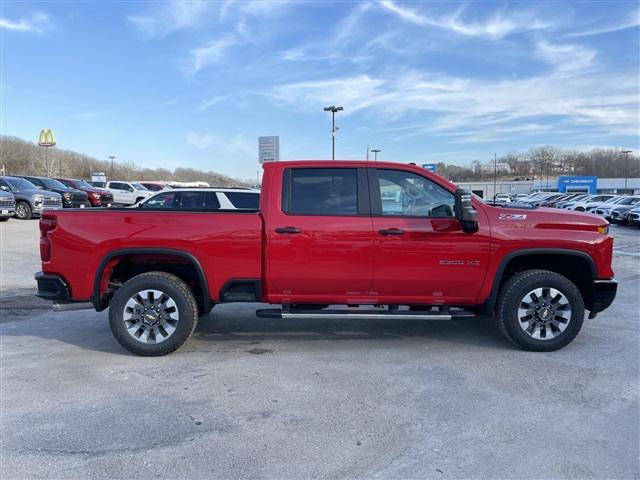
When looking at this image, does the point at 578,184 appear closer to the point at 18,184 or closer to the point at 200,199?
the point at 18,184

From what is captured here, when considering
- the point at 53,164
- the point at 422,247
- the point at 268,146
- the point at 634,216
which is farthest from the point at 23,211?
the point at 53,164

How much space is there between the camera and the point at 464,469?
2.86m

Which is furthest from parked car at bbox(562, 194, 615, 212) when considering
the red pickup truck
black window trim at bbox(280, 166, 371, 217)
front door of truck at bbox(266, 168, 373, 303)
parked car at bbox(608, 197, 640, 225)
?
front door of truck at bbox(266, 168, 373, 303)

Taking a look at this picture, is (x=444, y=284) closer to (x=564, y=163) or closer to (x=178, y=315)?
(x=178, y=315)

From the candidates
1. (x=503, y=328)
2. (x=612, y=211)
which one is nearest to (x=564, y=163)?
(x=612, y=211)

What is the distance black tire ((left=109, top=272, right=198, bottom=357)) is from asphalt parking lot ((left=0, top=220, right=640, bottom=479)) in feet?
0.47

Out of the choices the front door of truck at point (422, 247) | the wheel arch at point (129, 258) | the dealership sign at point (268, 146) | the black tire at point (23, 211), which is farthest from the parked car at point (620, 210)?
the black tire at point (23, 211)

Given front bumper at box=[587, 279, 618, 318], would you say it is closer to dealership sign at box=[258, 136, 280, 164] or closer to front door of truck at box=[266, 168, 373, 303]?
front door of truck at box=[266, 168, 373, 303]

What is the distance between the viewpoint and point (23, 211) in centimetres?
2006

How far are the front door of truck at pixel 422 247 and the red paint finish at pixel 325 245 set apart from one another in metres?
0.01

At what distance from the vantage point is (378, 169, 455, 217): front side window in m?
4.79

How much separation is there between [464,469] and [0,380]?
4.04 metres

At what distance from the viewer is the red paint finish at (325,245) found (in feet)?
15.3

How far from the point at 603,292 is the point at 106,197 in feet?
88.0
